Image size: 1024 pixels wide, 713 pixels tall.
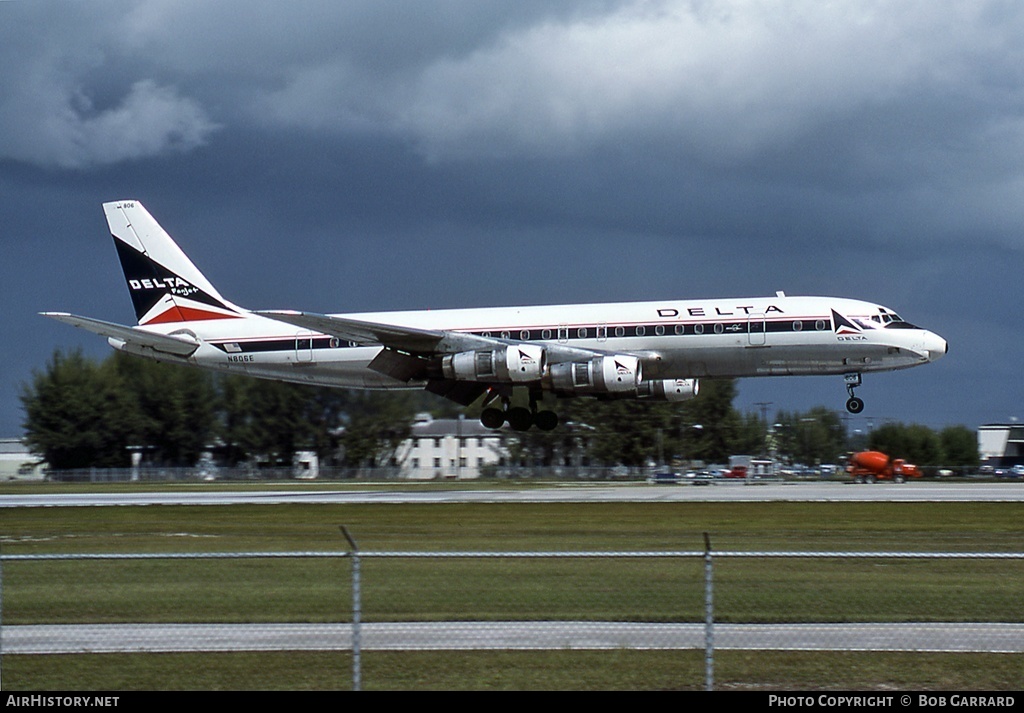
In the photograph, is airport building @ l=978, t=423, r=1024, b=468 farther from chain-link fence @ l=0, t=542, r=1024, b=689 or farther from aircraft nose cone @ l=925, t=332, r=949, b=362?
chain-link fence @ l=0, t=542, r=1024, b=689

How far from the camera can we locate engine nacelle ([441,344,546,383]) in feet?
139

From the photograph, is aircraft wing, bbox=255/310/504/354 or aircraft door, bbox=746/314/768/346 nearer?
aircraft door, bbox=746/314/768/346

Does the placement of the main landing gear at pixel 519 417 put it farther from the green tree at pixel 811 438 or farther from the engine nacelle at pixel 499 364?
the green tree at pixel 811 438

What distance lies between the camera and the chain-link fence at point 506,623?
11773 mm

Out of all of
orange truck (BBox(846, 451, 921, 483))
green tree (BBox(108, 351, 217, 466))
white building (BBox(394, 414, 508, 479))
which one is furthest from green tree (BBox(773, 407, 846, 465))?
green tree (BBox(108, 351, 217, 466))

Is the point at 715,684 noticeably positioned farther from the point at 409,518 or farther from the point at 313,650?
the point at 409,518

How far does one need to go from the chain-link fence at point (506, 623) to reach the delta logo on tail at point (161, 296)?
30271 mm

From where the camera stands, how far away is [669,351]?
42.5 meters

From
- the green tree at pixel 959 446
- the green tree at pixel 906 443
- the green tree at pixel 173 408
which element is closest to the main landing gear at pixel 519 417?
the green tree at pixel 173 408

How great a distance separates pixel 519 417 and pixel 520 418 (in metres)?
0.06

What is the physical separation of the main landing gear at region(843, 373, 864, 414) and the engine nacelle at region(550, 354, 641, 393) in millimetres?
7742

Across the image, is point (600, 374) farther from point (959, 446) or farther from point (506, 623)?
point (959, 446)

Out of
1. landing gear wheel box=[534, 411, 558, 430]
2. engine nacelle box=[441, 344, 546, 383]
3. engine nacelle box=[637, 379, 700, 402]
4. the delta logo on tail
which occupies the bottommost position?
landing gear wheel box=[534, 411, 558, 430]

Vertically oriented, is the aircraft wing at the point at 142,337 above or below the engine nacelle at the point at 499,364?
above
